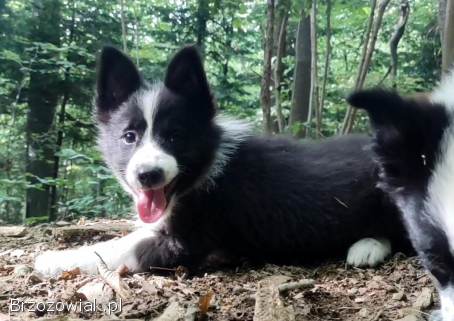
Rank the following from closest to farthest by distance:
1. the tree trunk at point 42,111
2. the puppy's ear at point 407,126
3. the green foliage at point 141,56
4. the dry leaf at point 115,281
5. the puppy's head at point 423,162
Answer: the puppy's head at point 423,162 → the puppy's ear at point 407,126 → the dry leaf at point 115,281 → the green foliage at point 141,56 → the tree trunk at point 42,111

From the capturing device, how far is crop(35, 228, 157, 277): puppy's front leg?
406 cm

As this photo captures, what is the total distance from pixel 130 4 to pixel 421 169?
31.2ft

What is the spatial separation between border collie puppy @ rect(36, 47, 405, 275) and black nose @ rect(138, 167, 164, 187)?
0.03 metres

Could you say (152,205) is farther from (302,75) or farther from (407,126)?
(302,75)

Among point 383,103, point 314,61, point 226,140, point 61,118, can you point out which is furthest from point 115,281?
point 61,118

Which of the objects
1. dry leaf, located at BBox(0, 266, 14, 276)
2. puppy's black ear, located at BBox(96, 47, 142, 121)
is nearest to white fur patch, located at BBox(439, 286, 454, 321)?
dry leaf, located at BBox(0, 266, 14, 276)

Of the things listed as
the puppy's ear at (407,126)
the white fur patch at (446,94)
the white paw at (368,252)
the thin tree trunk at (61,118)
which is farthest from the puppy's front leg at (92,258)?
the thin tree trunk at (61,118)

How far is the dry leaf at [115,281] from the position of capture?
313 cm

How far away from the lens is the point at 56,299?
3.02 meters

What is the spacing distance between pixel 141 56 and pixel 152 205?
307 inches

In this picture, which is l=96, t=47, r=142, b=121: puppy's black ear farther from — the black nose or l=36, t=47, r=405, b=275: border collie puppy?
the black nose

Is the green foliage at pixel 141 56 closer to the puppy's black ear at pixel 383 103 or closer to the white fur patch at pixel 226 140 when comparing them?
the white fur patch at pixel 226 140

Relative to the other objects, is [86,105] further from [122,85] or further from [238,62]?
[122,85]

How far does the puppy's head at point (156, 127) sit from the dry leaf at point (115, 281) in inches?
25.0
